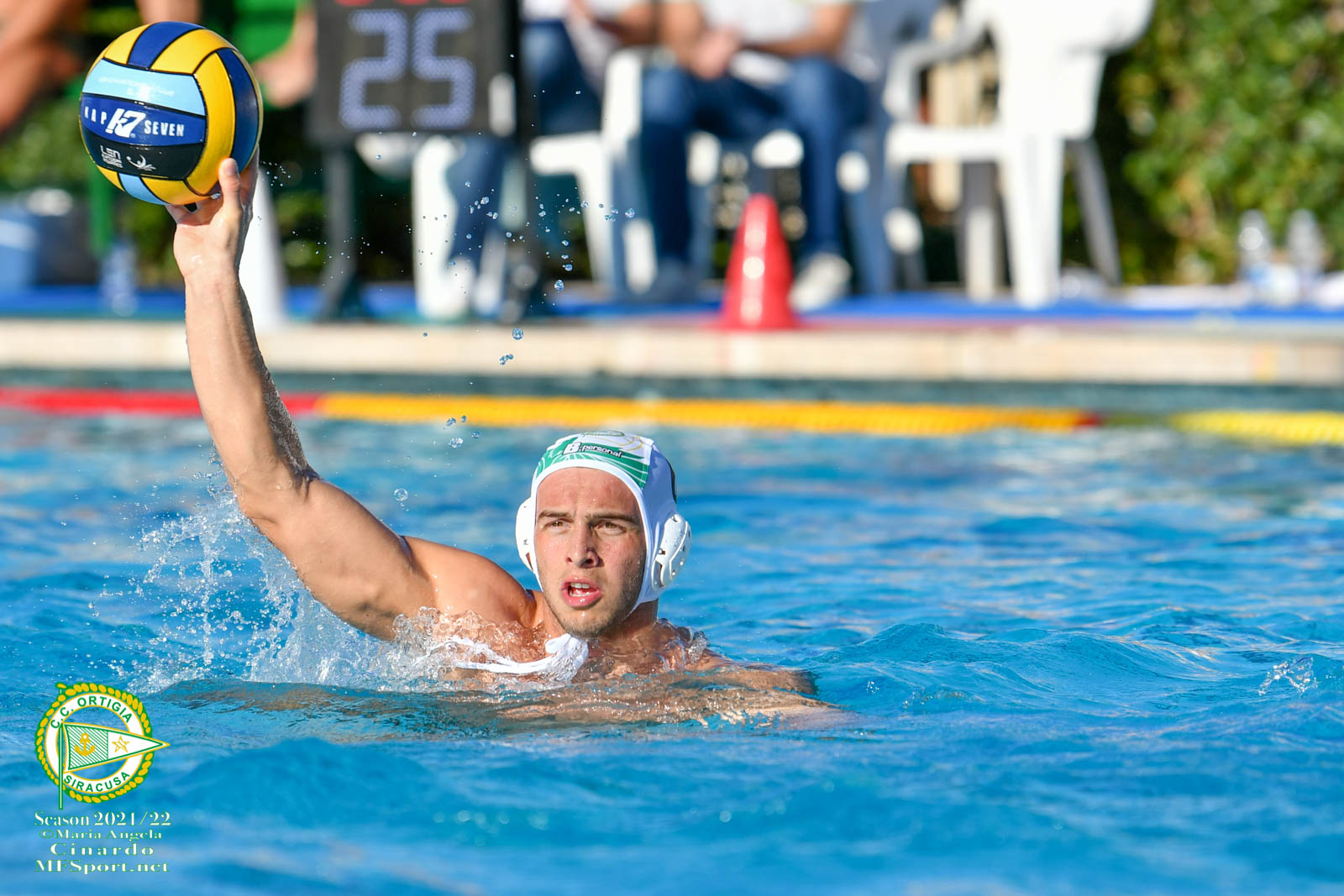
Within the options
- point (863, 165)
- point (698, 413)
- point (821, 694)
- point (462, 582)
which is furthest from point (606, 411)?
point (462, 582)

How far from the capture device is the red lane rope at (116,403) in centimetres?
690

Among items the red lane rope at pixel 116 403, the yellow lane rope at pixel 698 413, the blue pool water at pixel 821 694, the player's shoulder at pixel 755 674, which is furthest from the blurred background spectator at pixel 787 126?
the player's shoulder at pixel 755 674

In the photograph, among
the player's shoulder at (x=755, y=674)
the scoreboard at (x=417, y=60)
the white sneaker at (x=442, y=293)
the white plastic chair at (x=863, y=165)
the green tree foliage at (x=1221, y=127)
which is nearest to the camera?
the player's shoulder at (x=755, y=674)

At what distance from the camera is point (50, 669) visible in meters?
3.58

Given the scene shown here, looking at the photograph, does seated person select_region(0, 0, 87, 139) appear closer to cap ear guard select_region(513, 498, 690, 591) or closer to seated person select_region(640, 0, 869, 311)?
seated person select_region(640, 0, 869, 311)

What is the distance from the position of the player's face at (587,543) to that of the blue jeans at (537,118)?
5.01 m

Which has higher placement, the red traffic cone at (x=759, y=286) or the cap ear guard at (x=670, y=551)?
Answer: the red traffic cone at (x=759, y=286)

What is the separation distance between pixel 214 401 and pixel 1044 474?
12.0 feet

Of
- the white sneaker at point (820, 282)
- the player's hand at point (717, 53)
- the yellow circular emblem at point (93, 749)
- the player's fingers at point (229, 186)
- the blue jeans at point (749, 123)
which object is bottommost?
the yellow circular emblem at point (93, 749)

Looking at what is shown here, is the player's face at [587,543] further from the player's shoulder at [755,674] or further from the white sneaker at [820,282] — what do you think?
the white sneaker at [820,282]

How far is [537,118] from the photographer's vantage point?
8383 mm

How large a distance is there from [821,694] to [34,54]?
6.74 metres

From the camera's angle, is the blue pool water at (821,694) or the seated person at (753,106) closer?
the blue pool water at (821,694)

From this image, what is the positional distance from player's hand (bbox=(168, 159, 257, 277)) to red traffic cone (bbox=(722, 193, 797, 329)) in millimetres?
4947
